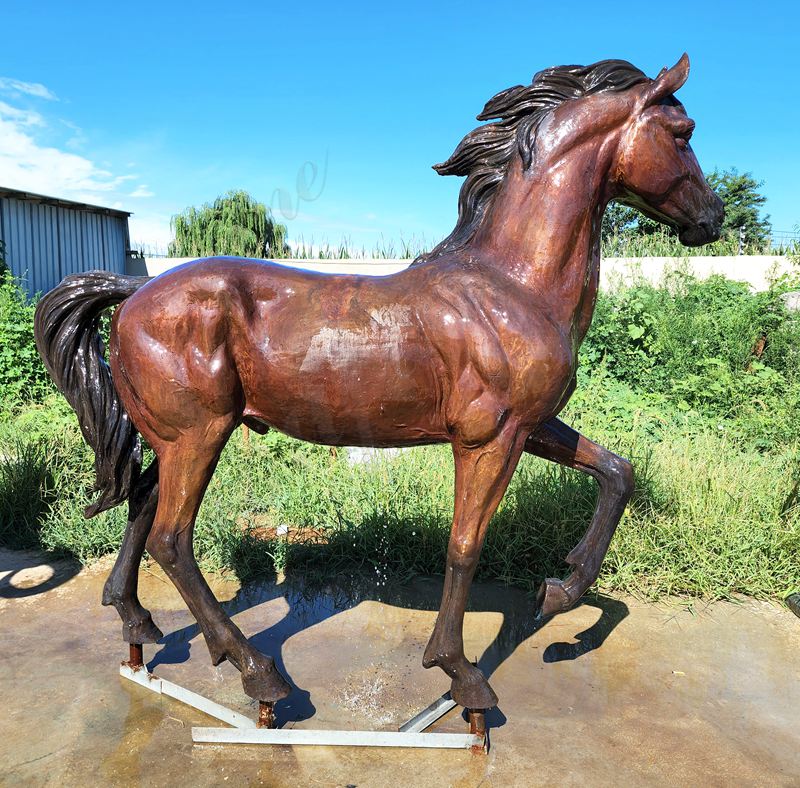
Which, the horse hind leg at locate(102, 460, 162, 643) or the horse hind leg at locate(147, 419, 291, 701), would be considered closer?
the horse hind leg at locate(147, 419, 291, 701)

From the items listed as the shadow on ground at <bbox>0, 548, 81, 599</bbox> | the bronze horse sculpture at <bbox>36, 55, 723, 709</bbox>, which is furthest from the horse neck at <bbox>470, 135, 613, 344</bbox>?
the shadow on ground at <bbox>0, 548, 81, 599</bbox>

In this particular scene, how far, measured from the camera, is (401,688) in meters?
2.83

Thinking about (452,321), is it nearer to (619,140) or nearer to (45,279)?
(619,140)

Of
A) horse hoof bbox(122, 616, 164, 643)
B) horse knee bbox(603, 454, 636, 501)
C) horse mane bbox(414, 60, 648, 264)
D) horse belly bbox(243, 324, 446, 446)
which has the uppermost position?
horse mane bbox(414, 60, 648, 264)

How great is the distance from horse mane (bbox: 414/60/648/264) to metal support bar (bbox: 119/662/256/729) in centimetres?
187

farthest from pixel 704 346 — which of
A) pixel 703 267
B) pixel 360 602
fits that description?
pixel 360 602

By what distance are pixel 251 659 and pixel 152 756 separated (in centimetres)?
45

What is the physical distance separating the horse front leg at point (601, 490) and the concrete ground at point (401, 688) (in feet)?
1.56

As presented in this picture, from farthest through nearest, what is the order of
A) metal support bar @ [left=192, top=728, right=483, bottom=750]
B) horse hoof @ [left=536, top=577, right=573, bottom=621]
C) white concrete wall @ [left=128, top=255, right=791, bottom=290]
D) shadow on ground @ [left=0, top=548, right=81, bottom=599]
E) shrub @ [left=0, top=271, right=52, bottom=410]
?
1. white concrete wall @ [left=128, top=255, right=791, bottom=290]
2. shrub @ [left=0, top=271, right=52, bottom=410]
3. shadow on ground @ [left=0, top=548, right=81, bottom=599]
4. horse hoof @ [left=536, top=577, right=573, bottom=621]
5. metal support bar @ [left=192, top=728, right=483, bottom=750]

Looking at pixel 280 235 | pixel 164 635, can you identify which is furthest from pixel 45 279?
pixel 164 635

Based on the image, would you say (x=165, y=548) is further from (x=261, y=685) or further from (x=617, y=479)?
(x=617, y=479)

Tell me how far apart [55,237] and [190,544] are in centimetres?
1665

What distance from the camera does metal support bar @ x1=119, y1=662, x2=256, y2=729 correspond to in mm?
2471

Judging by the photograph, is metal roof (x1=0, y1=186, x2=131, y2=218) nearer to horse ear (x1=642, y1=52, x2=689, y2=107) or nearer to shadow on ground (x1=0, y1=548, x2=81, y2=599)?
shadow on ground (x1=0, y1=548, x2=81, y2=599)
